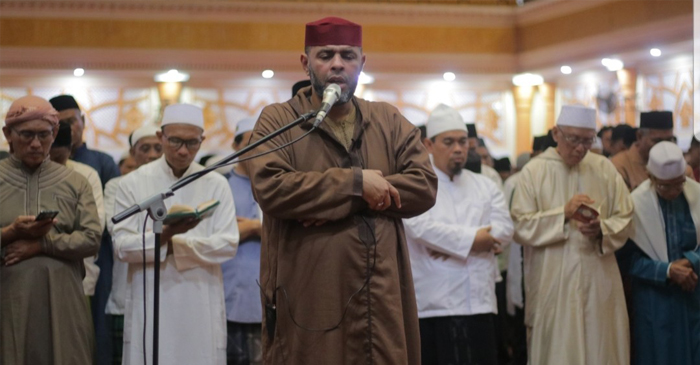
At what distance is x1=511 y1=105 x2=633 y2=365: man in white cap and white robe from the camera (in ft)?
17.5

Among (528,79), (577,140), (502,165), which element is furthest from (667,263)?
(528,79)

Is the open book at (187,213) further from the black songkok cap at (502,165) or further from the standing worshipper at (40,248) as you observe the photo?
the black songkok cap at (502,165)

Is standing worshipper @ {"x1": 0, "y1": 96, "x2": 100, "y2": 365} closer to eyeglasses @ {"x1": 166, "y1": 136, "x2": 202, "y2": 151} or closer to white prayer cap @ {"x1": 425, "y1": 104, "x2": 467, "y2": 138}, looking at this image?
eyeglasses @ {"x1": 166, "y1": 136, "x2": 202, "y2": 151}

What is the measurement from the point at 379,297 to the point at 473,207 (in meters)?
2.09

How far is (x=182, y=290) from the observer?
4688 millimetres

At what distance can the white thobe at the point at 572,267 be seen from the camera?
210 inches

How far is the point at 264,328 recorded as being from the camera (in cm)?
348

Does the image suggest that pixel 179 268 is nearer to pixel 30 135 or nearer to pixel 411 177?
pixel 30 135

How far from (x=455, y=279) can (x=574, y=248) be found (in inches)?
30.4

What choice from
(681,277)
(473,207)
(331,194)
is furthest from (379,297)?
(681,277)

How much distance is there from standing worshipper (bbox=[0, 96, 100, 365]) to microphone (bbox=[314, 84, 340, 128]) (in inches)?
63.8

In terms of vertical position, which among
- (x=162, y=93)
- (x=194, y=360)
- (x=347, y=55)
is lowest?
(x=194, y=360)

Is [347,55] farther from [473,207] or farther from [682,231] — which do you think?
[682,231]

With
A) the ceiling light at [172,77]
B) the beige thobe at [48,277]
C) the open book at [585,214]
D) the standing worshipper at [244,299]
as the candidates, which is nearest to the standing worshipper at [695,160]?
the open book at [585,214]
